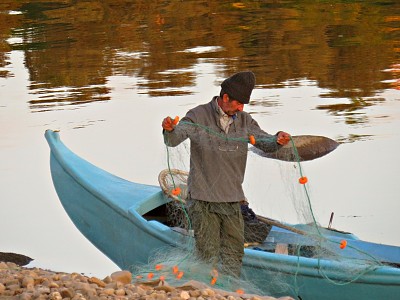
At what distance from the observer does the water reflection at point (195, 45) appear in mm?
16953

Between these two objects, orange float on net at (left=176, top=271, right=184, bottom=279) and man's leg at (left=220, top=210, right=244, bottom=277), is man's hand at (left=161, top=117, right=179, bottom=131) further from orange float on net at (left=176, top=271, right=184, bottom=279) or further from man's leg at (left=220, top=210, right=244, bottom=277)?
orange float on net at (left=176, top=271, right=184, bottom=279)

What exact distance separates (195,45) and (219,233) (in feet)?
41.1

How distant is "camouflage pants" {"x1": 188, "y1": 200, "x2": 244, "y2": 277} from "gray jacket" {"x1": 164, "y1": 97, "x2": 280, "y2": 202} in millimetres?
80

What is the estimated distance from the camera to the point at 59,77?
17.8 m

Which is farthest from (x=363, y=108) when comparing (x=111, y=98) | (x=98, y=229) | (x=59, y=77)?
(x=98, y=229)

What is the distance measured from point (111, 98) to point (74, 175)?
6.43m

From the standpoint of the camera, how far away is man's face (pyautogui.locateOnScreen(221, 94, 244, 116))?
773 cm

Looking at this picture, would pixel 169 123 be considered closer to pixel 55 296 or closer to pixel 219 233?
pixel 219 233

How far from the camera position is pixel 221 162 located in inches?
307

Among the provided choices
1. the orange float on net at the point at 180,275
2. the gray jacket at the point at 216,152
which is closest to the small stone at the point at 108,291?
the orange float on net at the point at 180,275

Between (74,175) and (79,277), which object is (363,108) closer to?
(74,175)

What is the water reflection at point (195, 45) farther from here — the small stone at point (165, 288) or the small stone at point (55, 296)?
the small stone at point (55, 296)

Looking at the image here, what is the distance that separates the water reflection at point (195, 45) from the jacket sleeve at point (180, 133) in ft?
22.8

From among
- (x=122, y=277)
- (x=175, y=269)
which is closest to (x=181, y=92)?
(x=175, y=269)
